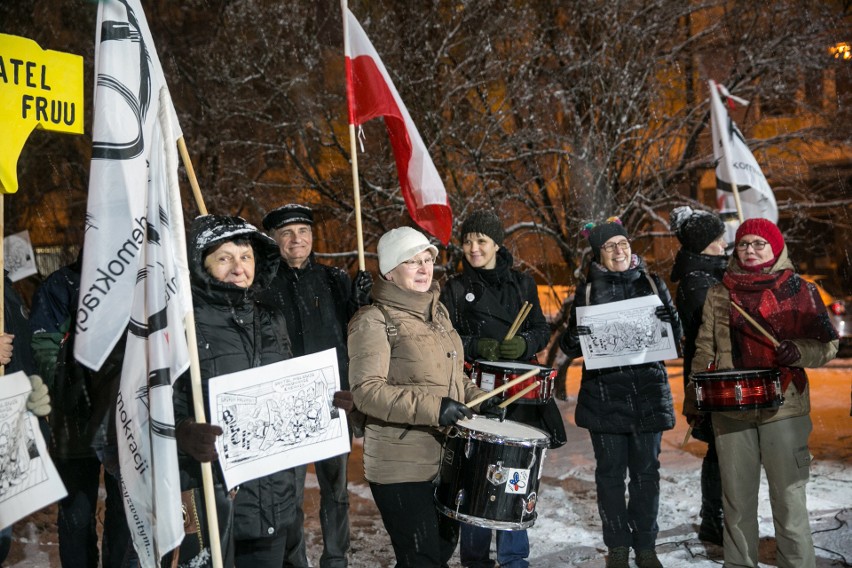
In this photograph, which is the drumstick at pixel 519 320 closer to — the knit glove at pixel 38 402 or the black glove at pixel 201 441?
the black glove at pixel 201 441

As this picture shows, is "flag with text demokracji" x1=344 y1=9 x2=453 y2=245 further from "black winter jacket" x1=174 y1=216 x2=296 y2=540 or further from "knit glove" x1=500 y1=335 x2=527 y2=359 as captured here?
"black winter jacket" x1=174 y1=216 x2=296 y2=540

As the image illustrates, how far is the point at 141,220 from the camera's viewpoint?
3432 mm

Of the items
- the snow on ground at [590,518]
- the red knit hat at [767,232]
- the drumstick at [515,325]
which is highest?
the red knit hat at [767,232]

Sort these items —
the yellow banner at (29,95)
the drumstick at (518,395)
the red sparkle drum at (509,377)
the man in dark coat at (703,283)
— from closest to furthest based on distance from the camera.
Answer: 1. the yellow banner at (29,95)
2. the drumstick at (518,395)
3. the red sparkle drum at (509,377)
4. the man in dark coat at (703,283)

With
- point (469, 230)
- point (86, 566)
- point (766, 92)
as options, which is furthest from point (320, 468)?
point (766, 92)

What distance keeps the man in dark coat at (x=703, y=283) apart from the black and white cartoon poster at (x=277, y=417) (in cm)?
302

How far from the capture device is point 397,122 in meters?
5.88

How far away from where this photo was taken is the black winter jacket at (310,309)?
5418mm

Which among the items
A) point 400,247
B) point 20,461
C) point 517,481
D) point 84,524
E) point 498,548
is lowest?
point 498,548

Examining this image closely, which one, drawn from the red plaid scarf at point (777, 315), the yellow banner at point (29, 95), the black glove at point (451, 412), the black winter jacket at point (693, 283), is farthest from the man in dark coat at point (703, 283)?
the yellow banner at point (29, 95)

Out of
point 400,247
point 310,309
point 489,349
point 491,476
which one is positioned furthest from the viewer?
point 310,309

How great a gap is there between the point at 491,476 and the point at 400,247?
122 centimetres

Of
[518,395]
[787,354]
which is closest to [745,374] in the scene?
[787,354]

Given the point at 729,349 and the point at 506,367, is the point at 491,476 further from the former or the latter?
the point at 729,349
